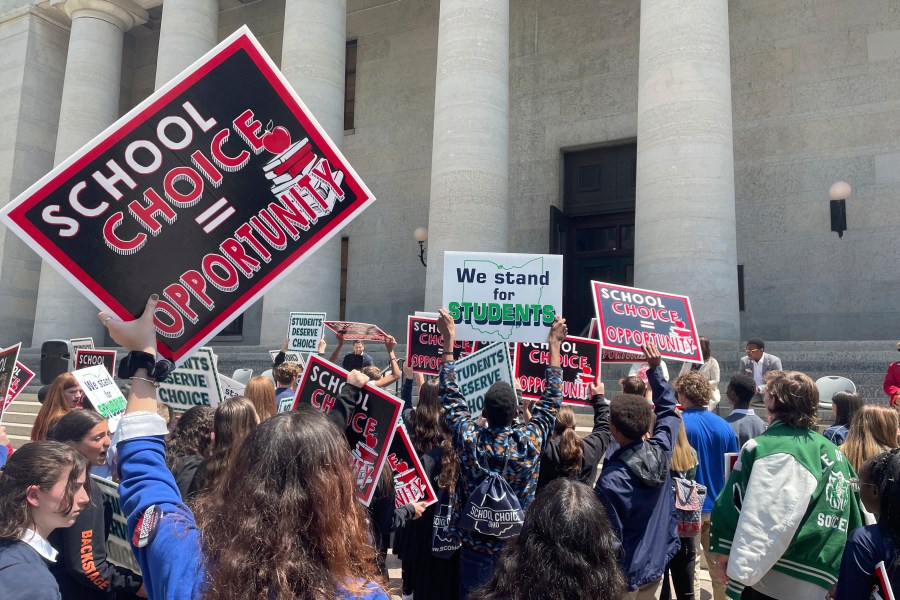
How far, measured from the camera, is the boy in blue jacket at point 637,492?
373 centimetres

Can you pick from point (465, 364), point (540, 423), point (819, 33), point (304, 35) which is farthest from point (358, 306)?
point (540, 423)

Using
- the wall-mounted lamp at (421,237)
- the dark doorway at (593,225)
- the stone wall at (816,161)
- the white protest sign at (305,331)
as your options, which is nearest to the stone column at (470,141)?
the white protest sign at (305,331)

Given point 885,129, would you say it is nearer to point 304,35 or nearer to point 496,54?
point 496,54

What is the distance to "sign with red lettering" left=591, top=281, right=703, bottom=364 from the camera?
6809mm

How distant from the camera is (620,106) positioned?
55.8ft

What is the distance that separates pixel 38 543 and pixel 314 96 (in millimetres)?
14127

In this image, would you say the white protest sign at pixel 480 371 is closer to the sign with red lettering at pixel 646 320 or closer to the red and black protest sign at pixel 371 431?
the red and black protest sign at pixel 371 431

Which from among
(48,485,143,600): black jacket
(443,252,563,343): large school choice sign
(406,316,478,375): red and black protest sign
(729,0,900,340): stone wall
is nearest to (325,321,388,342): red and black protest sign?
(406,316,478,375): red and black protest sign

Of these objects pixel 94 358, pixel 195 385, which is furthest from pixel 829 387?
pixel 94 358

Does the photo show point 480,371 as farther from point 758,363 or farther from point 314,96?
point 314,96

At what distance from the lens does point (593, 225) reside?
17516 millimetres

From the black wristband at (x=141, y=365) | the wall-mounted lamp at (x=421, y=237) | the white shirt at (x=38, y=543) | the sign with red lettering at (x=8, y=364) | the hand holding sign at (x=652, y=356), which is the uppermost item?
the wall-mounted lamp at (x=421, y=237)

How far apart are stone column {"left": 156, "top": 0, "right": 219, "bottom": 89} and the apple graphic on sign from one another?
1558cm

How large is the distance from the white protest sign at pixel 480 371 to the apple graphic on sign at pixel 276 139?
2268 millimetres
